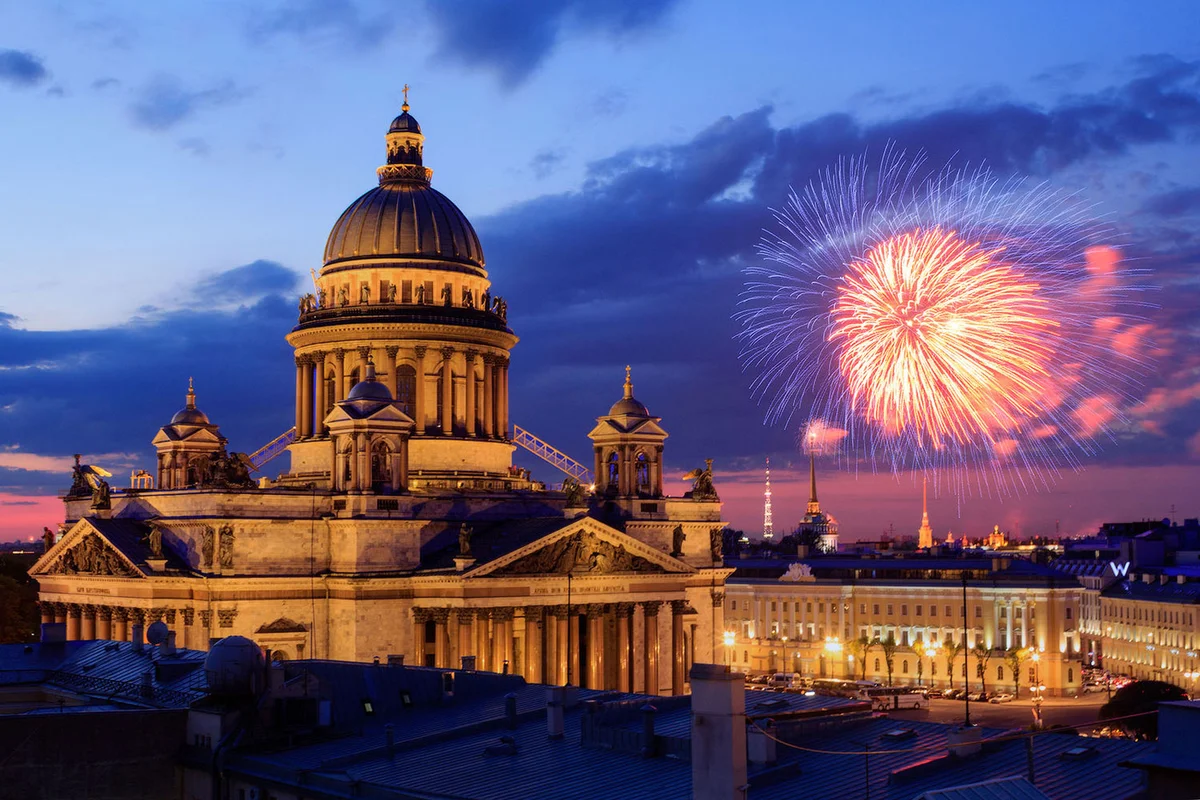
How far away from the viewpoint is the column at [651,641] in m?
101

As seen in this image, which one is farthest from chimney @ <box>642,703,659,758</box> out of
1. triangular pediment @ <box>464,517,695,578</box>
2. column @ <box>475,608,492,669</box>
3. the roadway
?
the roadway

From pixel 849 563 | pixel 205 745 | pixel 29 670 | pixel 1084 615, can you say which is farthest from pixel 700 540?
pixel 1084 615

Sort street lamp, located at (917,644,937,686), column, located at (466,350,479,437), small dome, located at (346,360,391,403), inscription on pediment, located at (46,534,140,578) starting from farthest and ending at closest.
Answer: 1. street lamp, located at (917,644,937,686)
2. column, located at (466,350,479,437)
3. small dome, located at (346,360,391,403)
4. inscription on pediment, located at (46,534,140,578)

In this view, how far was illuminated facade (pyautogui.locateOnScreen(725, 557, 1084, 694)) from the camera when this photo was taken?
16125cm

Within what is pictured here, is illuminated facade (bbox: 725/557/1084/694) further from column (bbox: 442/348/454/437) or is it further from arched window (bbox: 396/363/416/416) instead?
arched window (bbox: 396/363/416/416)

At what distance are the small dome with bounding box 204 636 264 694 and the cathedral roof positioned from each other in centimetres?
5717

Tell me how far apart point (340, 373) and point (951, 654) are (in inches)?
2861

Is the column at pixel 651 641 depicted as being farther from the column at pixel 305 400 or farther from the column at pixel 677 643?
the column at pixel 305 400

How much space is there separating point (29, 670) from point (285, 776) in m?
21.2

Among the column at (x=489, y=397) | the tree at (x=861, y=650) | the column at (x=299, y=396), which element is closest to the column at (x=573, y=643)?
the column at (x=489, y=397)

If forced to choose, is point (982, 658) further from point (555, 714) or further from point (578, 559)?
point (555, 714)

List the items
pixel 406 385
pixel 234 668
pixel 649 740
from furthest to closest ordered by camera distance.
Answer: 1. pixel 406 385
2. pixel 234 668
3. pixel 649 740

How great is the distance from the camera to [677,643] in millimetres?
103562

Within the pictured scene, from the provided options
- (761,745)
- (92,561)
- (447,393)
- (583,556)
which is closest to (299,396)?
(447,393)
